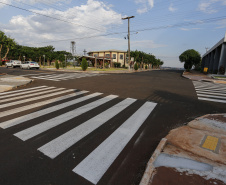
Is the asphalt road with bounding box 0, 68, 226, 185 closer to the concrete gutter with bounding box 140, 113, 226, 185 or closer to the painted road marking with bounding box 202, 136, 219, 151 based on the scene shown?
the concrete gutter with bounding box 140, 113, 226, 185

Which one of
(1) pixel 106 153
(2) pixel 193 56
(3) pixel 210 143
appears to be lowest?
(1) pixel 106 153

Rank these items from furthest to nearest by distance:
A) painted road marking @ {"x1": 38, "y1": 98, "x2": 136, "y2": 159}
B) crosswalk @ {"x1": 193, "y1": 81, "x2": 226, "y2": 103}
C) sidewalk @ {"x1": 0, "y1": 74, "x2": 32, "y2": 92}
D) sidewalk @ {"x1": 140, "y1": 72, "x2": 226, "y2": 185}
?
sidewalk @ {"x1": 0, "y1": 74, "x2": 32, "y2": 92}
crosswalk @ {"x1": 193, "y1": 81, "x2": 226, "y2": 103}
painted road marking @ {"x1": 38, "y1": 98, "x2": 136, "y2": 159}
sidewalk @ {"x1": 140, "y1": 72, "x2": 226, "y2": 185}

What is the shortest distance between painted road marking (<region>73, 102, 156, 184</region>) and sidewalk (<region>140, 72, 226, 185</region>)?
71 centimetres

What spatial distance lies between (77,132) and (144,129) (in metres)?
1.81

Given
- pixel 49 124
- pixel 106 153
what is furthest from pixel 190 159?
pixel 49 124

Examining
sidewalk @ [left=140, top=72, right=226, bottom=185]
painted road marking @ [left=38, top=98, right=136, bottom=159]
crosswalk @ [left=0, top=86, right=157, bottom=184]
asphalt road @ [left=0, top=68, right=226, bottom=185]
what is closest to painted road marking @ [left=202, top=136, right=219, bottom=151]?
sidewalk @ [left=140, top=72, right=226, bottom=185]

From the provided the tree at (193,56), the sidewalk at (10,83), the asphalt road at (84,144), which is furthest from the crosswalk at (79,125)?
the tree at (193,56)

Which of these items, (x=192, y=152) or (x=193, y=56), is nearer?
(x=192, y=152)

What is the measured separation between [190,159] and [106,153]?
5.22ft

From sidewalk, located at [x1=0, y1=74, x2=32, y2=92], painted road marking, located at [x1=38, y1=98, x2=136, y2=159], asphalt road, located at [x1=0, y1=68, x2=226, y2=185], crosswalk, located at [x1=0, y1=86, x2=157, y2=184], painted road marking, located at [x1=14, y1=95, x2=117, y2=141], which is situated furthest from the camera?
sidewalk, located at [x1=0, y1=74, x2=32, y2=92]

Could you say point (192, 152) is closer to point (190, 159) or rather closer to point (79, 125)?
point (190, 159)

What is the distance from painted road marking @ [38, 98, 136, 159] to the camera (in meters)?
2.85

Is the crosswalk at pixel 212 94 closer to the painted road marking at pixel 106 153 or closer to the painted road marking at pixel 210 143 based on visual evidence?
the painted road marking at pixel 210 143

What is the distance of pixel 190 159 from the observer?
2.56 m
